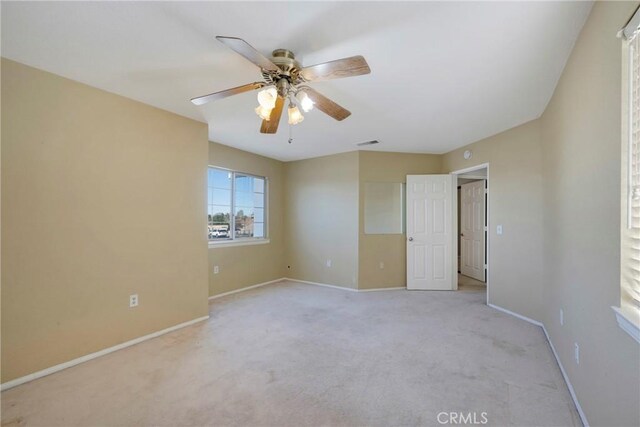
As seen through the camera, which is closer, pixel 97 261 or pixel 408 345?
pixel 97 261

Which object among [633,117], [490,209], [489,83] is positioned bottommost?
[490,209]

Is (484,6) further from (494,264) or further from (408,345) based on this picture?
(494,264)

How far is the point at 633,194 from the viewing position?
1.24 m

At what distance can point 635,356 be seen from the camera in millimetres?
1151

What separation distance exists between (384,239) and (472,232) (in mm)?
2133

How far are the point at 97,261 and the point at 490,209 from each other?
4555 millimetres

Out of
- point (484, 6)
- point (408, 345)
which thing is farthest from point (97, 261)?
point (484, 6)

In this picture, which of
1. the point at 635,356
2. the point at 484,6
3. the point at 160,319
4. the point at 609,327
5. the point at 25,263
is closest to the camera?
the point at 635,356

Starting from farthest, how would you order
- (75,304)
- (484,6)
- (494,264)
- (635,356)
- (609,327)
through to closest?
(494,264)
(75,304)
(484,6)
(609,327)
(635,356)

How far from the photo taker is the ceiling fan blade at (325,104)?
6.42 ft

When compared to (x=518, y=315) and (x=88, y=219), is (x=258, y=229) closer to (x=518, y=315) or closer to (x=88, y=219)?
(x=88, y=219)

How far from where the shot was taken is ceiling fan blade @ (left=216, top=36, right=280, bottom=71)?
4.39 ft

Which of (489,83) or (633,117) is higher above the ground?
(489,83)

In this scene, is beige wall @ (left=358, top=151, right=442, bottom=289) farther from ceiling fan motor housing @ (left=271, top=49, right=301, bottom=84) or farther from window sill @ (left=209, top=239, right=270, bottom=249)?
ceiling fan motor housing @ (left=271, top=49, right=301, bottom=84)
